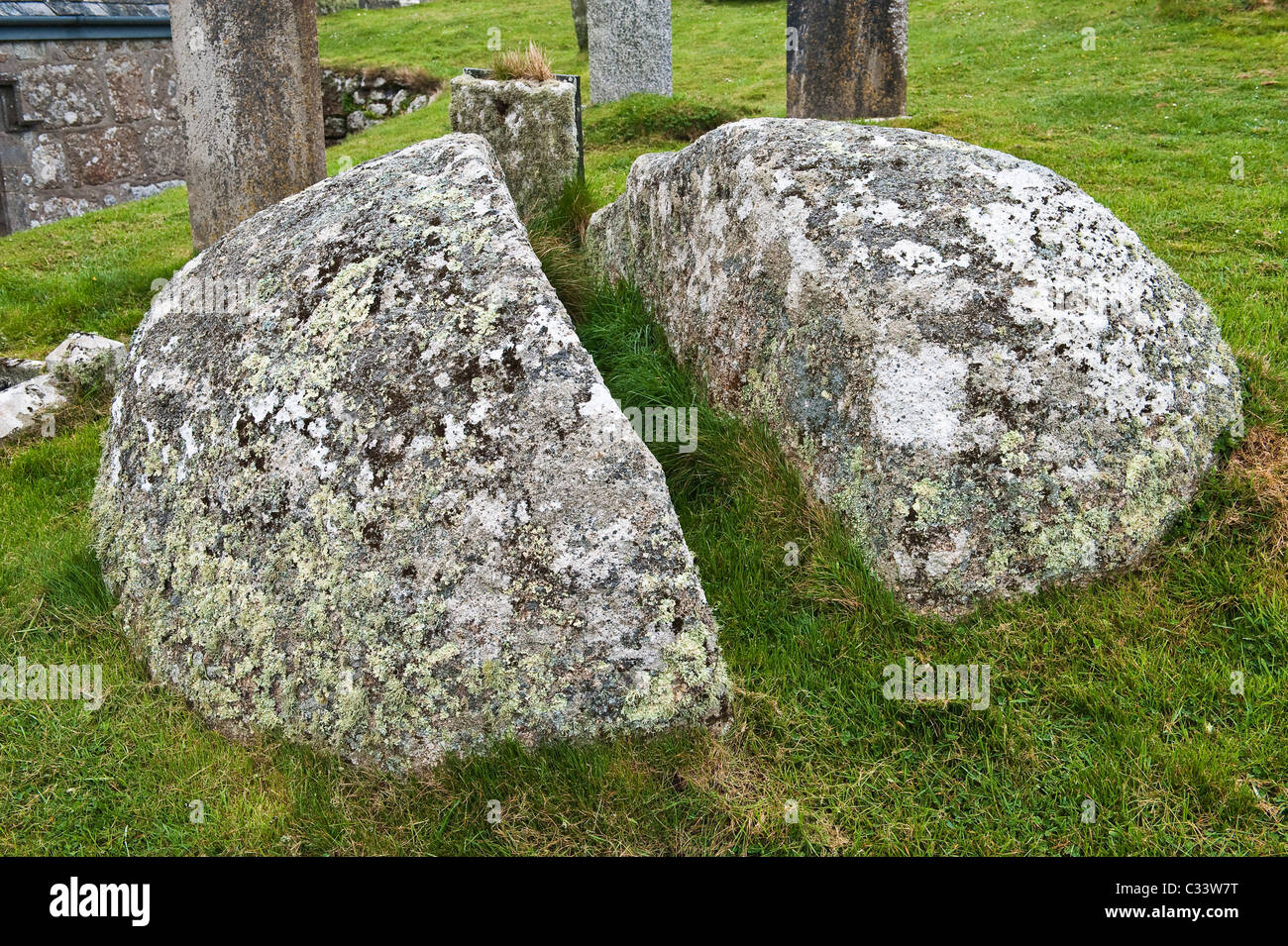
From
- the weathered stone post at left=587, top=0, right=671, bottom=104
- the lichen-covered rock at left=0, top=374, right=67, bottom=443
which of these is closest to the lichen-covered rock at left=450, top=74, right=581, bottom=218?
the lichen-covered rock at left=0, top=374, right=67, bottom=443

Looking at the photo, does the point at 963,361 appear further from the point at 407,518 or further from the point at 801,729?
the point at 407,518

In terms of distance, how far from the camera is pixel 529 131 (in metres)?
6.23

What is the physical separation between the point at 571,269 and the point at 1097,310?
274 centimetres

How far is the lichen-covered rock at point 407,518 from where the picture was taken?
2.90 meters

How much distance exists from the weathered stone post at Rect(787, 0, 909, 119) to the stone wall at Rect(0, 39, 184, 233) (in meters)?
9.27

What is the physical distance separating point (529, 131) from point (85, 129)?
32.8 feet

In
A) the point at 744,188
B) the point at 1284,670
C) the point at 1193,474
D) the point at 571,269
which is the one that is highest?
the point at 744,188

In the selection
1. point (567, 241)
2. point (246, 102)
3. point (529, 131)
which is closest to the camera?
point (567, 241)

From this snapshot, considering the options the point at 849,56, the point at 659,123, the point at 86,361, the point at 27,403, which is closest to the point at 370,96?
the point at 659,123

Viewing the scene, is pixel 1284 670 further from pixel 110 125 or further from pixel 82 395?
Result: pixel 110 125

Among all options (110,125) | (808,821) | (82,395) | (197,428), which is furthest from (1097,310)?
(110,125)

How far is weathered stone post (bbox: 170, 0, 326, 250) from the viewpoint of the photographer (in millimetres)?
7023

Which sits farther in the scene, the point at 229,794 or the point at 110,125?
the point at 110,125

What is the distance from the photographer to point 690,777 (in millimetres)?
2816
